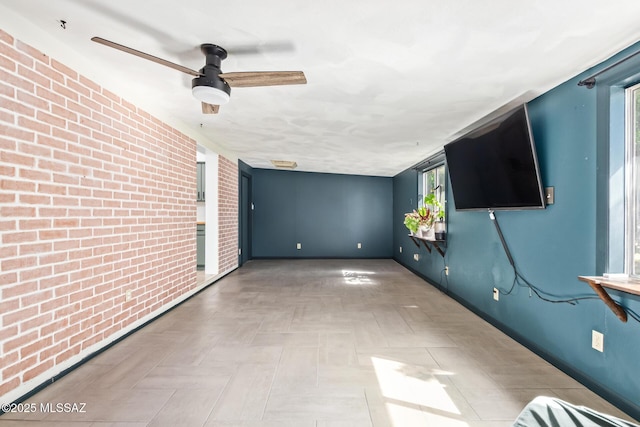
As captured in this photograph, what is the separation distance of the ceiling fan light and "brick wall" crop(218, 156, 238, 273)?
9.73ft

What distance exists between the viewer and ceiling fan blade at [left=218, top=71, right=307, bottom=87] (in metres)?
1.89

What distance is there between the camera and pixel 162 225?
3.20 metres

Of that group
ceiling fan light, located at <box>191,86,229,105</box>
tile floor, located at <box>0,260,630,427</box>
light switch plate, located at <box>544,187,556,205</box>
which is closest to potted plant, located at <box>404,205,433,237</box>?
tile floor, located at <box>0,260,630,427</box>

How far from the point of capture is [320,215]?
7348 millimetres

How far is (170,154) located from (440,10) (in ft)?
9.53

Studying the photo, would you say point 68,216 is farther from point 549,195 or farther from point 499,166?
point 549,195

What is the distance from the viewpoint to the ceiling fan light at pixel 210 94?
1.92 m

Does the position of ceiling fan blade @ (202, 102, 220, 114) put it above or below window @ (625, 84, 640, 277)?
above

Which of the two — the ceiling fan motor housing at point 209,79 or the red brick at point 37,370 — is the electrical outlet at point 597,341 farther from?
the red brick at point 37,370

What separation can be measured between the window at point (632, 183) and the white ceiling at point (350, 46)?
1.12ft

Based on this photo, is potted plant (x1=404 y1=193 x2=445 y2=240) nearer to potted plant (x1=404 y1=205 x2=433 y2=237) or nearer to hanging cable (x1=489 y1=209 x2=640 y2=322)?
potted plant (x1=404 y1=205 x2=433 y2=237)

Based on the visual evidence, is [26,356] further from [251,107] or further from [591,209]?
[591,209]

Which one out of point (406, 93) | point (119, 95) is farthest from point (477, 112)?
point (119, 95)

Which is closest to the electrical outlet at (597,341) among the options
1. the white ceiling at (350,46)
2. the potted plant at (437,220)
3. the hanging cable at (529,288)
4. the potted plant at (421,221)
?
the hanging cable at (529,288)
